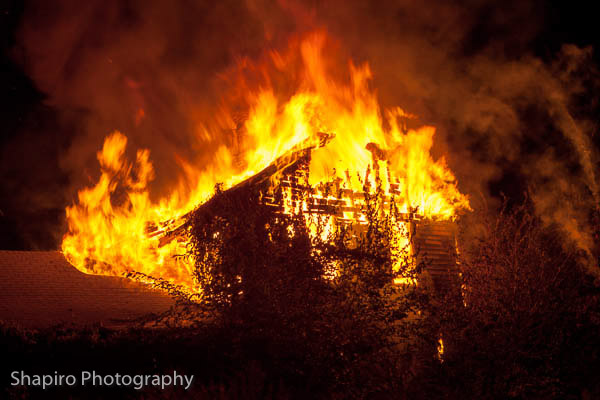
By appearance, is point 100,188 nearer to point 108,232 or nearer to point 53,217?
point 108,232

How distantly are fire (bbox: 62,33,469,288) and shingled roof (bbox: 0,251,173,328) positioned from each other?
4.87 ft

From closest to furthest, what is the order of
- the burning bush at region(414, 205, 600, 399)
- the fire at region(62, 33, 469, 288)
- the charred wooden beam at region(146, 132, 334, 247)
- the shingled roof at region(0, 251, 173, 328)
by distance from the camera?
1. the burning bush at region(414, 205, 600, 399)
2. the charred wooden beam at region(146, 132, 334, 247)
3. the fire at region(62, 33, 469, 288)
4. the shingled roof at region(0, 251, 173, 328)

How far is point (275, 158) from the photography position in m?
11.1

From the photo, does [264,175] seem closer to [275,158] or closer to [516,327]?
[275,158]

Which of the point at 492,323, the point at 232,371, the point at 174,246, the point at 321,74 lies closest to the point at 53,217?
the point at 174,246

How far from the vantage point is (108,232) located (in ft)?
36.9

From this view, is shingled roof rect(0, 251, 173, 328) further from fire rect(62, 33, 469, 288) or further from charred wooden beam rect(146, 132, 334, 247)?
charred wooden beam rect(146, 132, 334, 247)

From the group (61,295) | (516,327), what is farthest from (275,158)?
(61,295)

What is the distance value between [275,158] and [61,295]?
6777 millimetres

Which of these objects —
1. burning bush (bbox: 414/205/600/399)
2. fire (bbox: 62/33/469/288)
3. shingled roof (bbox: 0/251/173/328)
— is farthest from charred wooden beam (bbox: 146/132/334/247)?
burning bush (bbox: 414/205/600/399)

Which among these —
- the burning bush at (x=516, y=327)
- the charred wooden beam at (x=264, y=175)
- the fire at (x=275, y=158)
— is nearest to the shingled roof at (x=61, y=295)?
the fire at (x=275, y=158)

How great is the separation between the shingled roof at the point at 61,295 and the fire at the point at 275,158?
1484 mm

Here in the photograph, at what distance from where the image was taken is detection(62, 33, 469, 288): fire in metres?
11.1

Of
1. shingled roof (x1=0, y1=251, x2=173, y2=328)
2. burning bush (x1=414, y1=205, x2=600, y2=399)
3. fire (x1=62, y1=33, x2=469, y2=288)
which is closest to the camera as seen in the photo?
burning bush (x1=414, y1=205, x2=600, y2=399)
